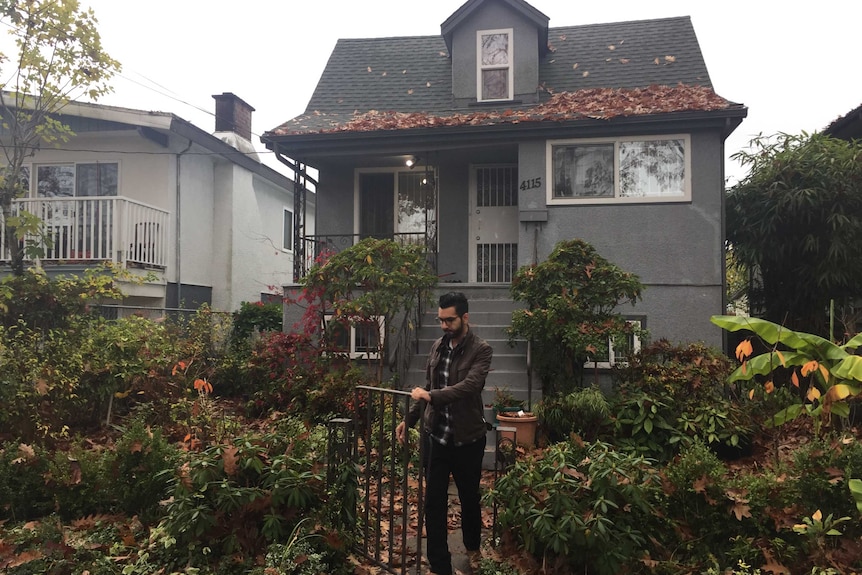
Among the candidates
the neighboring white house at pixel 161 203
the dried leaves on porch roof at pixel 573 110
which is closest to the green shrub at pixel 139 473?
the neighboring white house at pixel 161 203

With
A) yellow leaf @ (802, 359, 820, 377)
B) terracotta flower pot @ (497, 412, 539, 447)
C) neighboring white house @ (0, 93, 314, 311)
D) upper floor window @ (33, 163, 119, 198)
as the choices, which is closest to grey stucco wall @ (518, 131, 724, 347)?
terracotta flower pot @ (497, 412, 539, 447)

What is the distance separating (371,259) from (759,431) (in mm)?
5054

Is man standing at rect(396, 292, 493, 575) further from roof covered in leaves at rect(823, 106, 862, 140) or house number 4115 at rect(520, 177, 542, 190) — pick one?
roof covered in leaves at rect(823, 106, 862, 140)

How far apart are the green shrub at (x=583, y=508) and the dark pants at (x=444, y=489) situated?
179 millimetres

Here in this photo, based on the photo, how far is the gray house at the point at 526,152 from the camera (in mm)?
9719

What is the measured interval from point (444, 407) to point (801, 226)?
835 centimetres

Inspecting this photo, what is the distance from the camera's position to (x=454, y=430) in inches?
157

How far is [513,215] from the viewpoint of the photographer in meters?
11.8

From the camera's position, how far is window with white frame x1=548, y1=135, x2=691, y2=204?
9.95 meters

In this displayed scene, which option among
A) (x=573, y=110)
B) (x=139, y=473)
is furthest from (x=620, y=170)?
(x=139, y=473)

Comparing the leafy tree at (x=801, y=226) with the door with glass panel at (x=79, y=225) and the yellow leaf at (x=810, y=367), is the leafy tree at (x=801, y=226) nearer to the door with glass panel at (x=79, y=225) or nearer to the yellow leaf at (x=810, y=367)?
the yellow leaf at (x=810, y=367)

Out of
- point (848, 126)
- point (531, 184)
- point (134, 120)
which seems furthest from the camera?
point (134, 120)

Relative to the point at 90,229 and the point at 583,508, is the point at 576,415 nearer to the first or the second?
the point at 583,508

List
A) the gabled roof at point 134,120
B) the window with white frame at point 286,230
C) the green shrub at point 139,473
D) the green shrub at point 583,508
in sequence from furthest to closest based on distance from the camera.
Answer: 1. the window with white frame at point 286,230
2. the gabled roof at point 134,120
3. the green shrub at point 139,473
4. the green shrub at point 583,508
